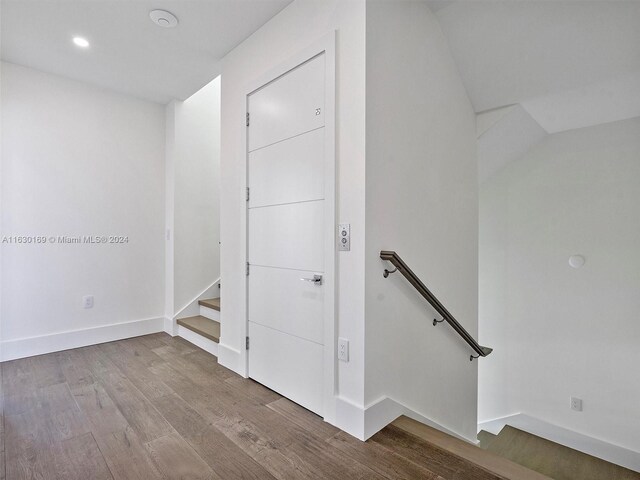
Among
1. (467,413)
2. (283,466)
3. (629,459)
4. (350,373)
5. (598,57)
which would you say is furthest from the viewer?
(629,459)

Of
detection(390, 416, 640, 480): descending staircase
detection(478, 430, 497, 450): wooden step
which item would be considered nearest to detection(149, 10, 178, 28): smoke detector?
detection(390, 416, 640, 480): descending staircase

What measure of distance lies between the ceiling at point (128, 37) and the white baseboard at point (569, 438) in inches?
194

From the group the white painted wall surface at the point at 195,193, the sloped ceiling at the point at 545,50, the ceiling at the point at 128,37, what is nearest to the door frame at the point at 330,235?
the ceiling at the point at 128,37

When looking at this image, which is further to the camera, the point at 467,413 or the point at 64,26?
the point at 467,413

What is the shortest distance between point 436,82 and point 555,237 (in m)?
2.48

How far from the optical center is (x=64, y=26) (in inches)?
95.0

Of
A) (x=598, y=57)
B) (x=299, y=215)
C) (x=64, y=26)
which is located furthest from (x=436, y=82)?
(x=64, y=26)

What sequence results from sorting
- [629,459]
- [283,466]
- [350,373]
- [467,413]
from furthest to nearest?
[629,459] → [467,413] → [350,373] → [283,466]

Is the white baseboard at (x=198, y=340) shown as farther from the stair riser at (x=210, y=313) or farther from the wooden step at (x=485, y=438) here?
the wooden step at (x=485, y=438)

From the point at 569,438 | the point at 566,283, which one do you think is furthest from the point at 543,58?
the point at 569,438

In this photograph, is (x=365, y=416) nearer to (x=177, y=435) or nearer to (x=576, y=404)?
(x=177, y=435)

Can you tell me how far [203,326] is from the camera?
11.0 ft

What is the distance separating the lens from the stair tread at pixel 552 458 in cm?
319

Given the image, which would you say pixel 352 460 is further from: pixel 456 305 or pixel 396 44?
pixel 396 44
